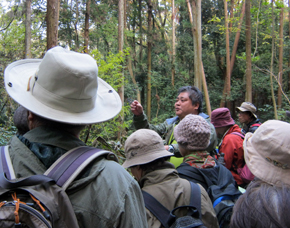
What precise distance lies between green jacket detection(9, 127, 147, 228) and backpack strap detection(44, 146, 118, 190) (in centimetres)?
4

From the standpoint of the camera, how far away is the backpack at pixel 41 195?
2.96ft

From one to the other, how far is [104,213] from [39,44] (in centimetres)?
2100

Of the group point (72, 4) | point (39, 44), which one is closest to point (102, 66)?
point (39, 44)

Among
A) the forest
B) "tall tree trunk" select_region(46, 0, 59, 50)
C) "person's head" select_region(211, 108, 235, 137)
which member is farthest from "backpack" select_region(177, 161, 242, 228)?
the forest

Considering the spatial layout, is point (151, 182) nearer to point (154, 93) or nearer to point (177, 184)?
point (177, 184)

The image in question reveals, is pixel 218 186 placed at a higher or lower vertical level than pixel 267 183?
lower

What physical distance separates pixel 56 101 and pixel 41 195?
0.48m

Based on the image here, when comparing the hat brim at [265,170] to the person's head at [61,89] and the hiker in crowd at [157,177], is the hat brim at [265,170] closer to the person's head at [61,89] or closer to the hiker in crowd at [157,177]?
the hiker in crowd at [157,177]

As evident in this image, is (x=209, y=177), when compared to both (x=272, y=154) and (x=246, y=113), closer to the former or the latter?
(x=272, y=154)

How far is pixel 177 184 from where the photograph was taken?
191 centimetres

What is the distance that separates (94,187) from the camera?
1.09 metres

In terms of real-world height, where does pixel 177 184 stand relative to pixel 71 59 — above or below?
below

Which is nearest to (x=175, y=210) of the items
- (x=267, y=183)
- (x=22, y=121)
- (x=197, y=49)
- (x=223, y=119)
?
(x=267, y=183)

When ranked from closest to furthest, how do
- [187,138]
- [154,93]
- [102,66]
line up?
1. [187,138]
2. [102,66]
3. [154,93]
